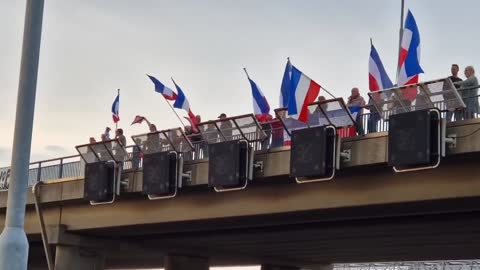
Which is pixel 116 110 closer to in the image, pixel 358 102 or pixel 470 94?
pixel 358 102

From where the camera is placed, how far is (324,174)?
73.7ft

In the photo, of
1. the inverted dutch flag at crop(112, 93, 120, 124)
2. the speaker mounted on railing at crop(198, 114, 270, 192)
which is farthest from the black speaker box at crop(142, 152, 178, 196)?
the inverted dutch flag at crop(112, 93, 120, 124)

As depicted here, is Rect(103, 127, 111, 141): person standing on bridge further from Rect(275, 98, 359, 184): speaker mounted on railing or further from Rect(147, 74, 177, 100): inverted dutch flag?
Rect(275, 98, 359, 184): speaker mounted on railing

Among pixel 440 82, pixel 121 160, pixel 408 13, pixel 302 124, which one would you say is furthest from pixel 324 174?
pixel 121 160

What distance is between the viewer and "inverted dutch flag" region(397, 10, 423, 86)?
24203 mm

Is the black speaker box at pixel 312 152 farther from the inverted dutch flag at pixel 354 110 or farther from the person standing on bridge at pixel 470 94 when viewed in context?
the person standing on bridge at pixel 470 94

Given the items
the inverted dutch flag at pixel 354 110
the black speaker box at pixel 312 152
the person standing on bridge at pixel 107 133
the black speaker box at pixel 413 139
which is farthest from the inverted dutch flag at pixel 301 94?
the person standing on bridge at pixel 107 133

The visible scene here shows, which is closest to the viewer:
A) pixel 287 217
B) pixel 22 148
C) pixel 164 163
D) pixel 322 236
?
pixel 22 148

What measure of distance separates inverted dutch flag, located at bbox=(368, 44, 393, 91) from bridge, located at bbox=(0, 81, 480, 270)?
3.25 meters

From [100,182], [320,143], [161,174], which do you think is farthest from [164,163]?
[320,143]

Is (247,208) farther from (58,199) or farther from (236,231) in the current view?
(58,199)

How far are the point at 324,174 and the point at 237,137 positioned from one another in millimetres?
4216

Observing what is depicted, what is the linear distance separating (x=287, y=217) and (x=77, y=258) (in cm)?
1150

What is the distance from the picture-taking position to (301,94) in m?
24.8
